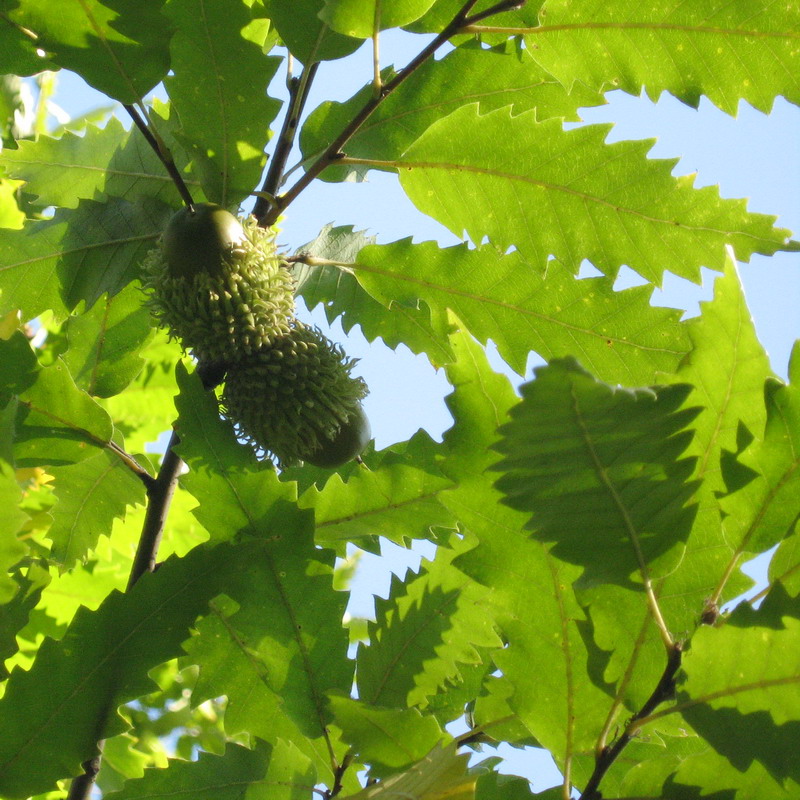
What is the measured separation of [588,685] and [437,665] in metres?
0.38

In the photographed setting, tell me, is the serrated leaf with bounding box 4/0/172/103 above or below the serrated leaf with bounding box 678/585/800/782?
above

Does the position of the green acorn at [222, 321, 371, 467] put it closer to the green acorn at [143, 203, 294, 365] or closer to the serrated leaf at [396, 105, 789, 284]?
the green acorn at [143, 203, 294, 365]

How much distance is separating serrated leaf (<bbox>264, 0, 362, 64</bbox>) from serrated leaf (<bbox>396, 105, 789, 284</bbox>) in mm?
250

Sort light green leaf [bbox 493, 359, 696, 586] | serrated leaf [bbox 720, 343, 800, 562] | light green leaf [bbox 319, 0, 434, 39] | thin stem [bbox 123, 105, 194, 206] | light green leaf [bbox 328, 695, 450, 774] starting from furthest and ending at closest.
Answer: thin stem [bbox 123, 105, 194, 206] < light green leaf [bbox 319, 0, 434, 39] < light green leaf [bbox 328, 695, 450, 774] < serrated leaf [bbox 720, 343, 800, 562] < light green leaf [bbox 493, 359, 696, 586]

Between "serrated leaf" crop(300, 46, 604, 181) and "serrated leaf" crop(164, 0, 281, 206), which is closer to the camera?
"serrated leaf" crop(164, 0, 281, 206)

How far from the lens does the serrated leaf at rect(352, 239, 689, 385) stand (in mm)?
1790

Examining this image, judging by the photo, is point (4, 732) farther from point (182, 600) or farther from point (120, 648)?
point (182, 600)

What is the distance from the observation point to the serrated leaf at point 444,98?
191cm

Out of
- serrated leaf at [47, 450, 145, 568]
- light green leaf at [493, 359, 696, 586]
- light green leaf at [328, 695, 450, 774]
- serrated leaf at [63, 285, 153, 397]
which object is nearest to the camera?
light green leaf at [493, 359, 696, 586]

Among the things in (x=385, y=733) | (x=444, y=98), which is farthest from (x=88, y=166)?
(x=385, y=733)

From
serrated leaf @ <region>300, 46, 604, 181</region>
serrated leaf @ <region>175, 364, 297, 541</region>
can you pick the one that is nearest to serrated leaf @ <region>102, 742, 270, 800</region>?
serrated leaf @ <region>175, 364, 297, 541</region>

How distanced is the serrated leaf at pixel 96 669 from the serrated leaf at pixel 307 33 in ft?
3.32

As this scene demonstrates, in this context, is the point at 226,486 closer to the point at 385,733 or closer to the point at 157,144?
the point at 385,733

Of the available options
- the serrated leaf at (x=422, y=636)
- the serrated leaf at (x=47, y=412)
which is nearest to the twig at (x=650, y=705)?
the serrated leaf at (x=422, y=636)
